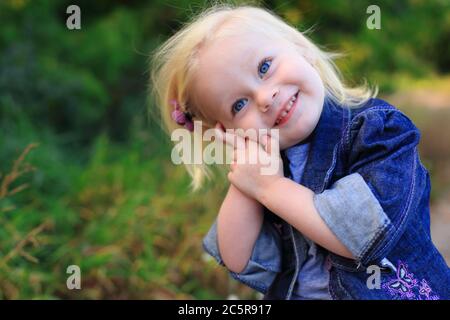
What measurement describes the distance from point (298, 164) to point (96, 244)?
172cm

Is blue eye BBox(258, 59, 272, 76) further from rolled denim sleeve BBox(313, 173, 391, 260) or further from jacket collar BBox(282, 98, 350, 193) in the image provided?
rolled denim sleeve BBox(313, 173, 391, 260)

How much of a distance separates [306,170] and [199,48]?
483 mm

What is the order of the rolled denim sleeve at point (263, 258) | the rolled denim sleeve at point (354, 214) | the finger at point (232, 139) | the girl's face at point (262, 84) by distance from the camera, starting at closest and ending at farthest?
the rolled denim sleeve at point (354, 214)
the girl's face at point (262, 84)
the finger at point (232, 139)
the rolled denim sleeve at point (263, 258)

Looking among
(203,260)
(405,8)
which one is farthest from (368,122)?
(405,8)

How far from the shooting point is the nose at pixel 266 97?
177cm

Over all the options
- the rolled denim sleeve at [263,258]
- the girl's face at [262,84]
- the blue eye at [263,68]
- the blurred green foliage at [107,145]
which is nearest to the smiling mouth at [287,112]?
the girl's face at [262,84]

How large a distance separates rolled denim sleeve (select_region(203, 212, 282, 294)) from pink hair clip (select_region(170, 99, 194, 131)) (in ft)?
1.16

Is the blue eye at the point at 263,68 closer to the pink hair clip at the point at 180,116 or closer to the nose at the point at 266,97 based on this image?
the nose at the point at 266,97

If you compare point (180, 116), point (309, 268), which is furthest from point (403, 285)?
point (180, 116)

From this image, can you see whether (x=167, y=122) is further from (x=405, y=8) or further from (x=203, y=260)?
(x=405, y=8)

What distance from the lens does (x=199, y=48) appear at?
6.23 feet

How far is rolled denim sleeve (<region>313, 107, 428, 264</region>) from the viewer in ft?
5.51

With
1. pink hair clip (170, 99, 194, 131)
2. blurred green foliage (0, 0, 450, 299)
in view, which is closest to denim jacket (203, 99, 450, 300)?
pink hair clip (170, 99, 194, 131)
